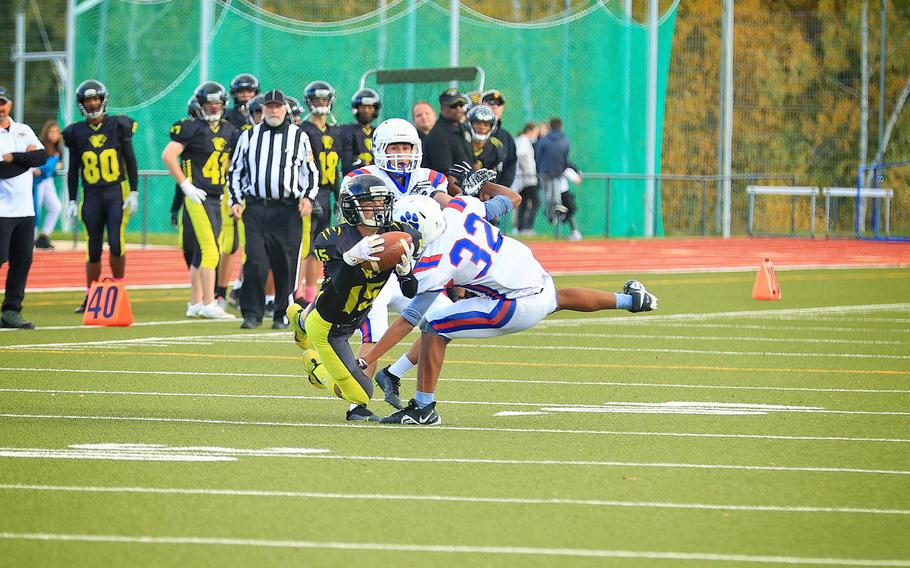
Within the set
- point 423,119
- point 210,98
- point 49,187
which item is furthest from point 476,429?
point 49,187

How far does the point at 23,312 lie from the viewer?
15000 millimetres

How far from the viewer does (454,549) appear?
5.68 metres

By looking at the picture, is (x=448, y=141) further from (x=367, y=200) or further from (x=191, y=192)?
(x=367, y=200)

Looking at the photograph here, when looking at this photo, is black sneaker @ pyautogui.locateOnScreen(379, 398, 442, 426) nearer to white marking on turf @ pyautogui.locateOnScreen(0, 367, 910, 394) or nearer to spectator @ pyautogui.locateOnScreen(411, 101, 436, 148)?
white marking on turf @ pyautogui.locateOnScreen(0, 367, 910, 394)

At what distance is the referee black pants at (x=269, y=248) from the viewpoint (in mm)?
13727

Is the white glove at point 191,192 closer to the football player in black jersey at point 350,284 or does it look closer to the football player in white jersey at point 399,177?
the football player in white jersey at point 399,177

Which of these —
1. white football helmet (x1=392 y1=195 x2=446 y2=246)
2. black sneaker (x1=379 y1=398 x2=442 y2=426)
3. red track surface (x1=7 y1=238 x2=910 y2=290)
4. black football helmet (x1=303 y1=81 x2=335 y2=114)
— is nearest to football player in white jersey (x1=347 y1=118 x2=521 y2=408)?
black sneaker (x1=379 y1=398 x2=442 y2=426)

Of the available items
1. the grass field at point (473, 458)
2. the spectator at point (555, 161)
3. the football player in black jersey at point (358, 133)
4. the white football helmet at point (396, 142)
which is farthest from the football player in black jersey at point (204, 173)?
the spectator at point (555, 161)

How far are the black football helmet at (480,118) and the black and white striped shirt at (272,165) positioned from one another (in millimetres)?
1428

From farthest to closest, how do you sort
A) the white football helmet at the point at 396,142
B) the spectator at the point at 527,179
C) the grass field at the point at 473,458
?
the spectator at the point at 527,179
the white football helmet at the point at 396,142
the grass field at the point at 473,458

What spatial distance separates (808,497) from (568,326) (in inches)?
306

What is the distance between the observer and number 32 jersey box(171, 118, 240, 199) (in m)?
14.9

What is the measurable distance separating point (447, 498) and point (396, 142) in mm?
3628

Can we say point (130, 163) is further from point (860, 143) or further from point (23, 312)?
point (860, 143)
